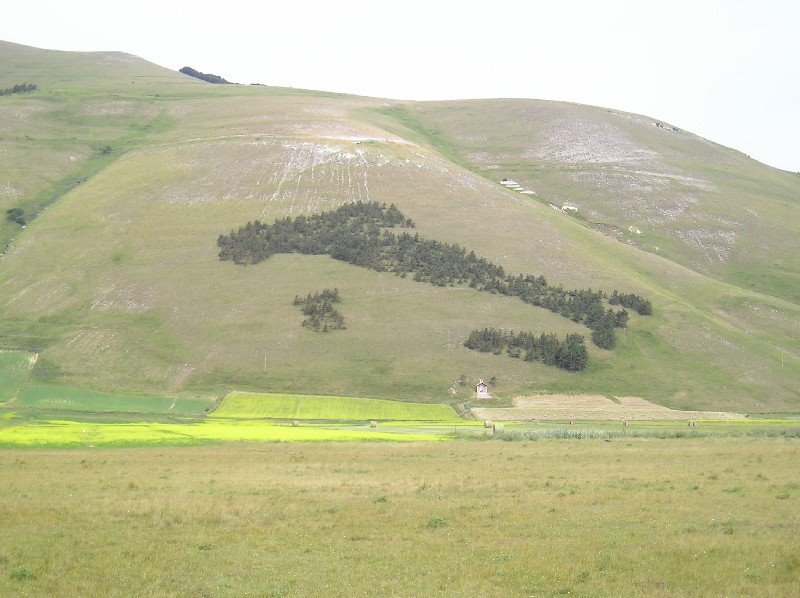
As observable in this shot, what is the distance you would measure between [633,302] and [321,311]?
43.5 meters

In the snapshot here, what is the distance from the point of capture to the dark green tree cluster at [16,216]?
13262 centimetres

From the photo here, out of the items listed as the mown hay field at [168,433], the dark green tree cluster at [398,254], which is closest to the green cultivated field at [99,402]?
the mown hay field at [168,433]

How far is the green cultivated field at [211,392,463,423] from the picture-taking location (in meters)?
73.6

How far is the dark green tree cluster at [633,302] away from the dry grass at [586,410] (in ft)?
73.7

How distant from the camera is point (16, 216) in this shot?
5256 inches

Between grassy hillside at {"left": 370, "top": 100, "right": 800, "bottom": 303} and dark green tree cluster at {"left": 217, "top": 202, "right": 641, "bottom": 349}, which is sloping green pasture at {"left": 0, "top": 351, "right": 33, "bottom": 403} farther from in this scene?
grassy hillside at {"left": 370, "top": 100, "right": 800, "bottom": 303}

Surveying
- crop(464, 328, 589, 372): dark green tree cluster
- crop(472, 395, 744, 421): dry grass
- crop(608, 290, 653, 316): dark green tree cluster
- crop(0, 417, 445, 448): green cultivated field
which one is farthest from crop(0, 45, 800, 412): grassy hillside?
crop(0, 417, 445, 448): green cultivated field

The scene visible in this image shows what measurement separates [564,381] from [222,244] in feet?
178

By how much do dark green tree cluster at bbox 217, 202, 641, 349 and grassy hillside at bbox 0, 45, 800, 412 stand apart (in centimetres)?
221

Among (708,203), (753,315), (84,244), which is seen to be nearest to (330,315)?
(84,244)

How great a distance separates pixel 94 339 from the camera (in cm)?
9406

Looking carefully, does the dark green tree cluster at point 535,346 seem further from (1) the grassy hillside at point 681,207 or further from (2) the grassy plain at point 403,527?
(1) the grassy hillside at point 681,207

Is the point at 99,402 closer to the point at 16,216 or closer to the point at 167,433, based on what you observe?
the point at 167,433

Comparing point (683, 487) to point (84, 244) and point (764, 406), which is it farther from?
point (84, 244)
